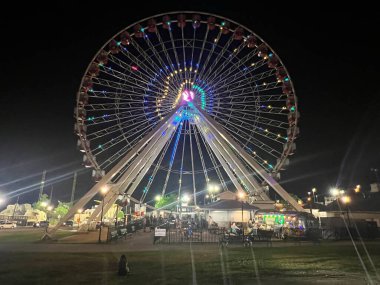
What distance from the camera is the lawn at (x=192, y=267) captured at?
9.65 meters

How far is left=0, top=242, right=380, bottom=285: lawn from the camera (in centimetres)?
965

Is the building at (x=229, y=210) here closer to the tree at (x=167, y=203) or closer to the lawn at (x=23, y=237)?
the lawn at (x=23, y=237)

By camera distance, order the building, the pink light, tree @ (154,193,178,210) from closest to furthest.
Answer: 1. the building
2. the pink light
3. tree @ (154,193,178,210)

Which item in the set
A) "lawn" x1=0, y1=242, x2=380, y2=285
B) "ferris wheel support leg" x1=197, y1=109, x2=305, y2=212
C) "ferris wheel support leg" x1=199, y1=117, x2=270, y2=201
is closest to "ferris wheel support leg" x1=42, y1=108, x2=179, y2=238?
"ferris wheel support leg" x1=197, y1=109, x2=305, y2=212

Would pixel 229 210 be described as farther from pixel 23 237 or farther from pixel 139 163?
pixel 23 237

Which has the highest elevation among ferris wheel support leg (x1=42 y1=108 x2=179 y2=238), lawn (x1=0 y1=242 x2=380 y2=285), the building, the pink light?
the pink light

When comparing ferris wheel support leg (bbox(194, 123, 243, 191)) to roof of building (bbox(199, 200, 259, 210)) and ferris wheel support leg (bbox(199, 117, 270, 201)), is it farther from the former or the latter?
roof of building (bbox(199, 200, 259, 210))

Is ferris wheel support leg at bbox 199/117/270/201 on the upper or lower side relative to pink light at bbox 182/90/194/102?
lower

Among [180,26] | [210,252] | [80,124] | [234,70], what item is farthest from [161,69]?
[210,252]

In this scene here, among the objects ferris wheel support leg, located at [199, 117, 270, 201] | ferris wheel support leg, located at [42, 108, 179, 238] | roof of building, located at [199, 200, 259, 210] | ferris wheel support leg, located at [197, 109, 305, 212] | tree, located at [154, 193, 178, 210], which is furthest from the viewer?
tree, located at [154, 193, 178, 210]

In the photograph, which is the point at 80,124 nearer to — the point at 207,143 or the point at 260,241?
the point at 207,143

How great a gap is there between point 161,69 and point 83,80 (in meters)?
7.31

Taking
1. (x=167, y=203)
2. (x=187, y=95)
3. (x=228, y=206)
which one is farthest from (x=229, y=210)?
(x=167, y=203)

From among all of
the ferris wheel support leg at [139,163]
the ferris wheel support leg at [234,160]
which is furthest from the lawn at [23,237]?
the ferris wheel support leg at [234,160]
